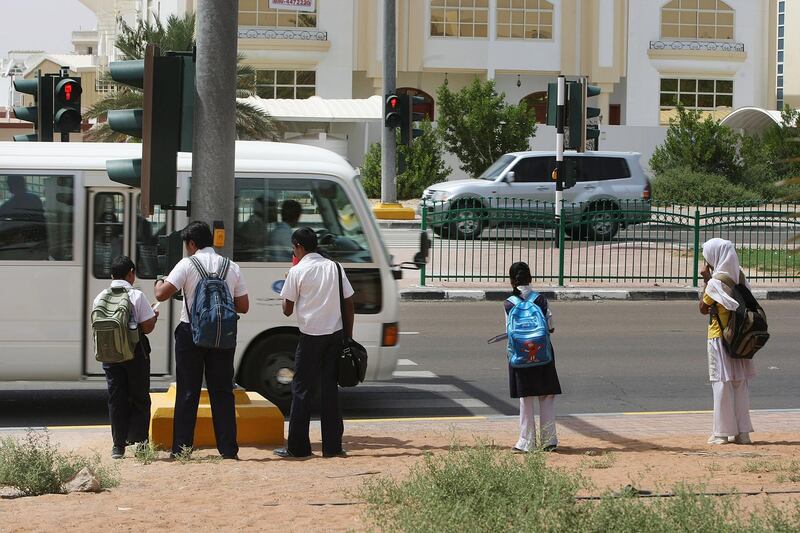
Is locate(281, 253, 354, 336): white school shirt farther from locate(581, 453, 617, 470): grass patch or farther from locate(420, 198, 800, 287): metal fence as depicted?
locate(420, 198, 800, 287): metal fence

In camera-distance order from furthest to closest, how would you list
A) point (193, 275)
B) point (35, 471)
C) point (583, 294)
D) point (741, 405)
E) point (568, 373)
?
point (583, 294), point (568, 373), point (741, 405), point (193, 275), point (35, 471)

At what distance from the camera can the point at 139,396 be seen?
29.3 ft

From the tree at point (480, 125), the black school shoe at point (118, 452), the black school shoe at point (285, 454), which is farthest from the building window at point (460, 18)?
the black school shoe at point (118, 452)

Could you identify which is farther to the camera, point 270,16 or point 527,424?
point 270,16

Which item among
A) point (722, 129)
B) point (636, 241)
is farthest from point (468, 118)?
point (636, 241)

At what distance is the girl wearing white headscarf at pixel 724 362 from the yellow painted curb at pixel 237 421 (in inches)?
127

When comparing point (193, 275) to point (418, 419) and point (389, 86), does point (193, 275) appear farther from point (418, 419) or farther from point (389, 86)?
point (389, 86)

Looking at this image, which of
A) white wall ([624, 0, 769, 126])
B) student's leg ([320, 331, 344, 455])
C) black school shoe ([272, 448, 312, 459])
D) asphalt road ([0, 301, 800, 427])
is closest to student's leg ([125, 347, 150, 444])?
black school shoe ([272, 448, 312, 459])

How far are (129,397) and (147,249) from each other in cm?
185

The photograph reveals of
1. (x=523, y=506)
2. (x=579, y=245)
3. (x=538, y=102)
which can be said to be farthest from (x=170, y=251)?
(x=538, y=102)

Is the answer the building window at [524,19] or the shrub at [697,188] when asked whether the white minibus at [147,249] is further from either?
the building window at [524,19]

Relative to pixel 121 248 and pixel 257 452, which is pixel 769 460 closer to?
pixel 257 452

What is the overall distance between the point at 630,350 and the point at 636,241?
976cm

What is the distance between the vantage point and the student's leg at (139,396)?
8883 millimetres
